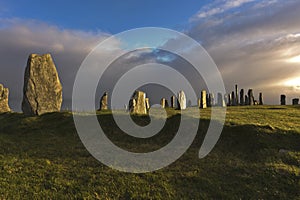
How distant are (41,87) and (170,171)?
23875 mm

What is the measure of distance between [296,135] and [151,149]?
32.8 feet

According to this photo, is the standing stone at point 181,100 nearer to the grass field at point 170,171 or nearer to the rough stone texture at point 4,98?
the grass field at point 170,171

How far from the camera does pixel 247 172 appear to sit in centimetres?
1443

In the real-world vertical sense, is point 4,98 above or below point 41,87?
below

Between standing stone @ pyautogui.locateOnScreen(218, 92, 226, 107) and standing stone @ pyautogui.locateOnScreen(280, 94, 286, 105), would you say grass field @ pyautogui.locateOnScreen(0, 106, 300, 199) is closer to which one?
standing stone @ pyautogui.locateOnScreen(218, 92, 226, 107)

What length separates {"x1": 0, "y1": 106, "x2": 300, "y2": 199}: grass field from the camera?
12.2 meters

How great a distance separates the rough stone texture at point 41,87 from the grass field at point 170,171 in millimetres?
10424

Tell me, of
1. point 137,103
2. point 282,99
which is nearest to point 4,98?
point 137,103

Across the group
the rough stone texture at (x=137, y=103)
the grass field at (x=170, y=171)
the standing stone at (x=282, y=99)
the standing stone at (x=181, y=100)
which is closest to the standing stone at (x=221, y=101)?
the standing stone at (x=282, y=99)

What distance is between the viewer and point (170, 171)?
48.3ft

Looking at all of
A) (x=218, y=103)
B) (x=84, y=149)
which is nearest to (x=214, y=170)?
(x=84, y=149)

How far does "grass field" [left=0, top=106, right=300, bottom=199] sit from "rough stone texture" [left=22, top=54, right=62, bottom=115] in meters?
10.4

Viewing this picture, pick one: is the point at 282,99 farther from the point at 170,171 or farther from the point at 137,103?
the point at 170,171

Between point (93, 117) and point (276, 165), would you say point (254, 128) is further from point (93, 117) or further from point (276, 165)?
point (93, 117)
